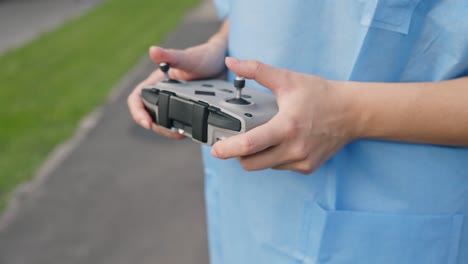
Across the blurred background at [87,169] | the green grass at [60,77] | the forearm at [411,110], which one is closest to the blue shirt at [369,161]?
the forearm at [411,110]

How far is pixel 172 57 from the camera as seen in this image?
41.0 inches

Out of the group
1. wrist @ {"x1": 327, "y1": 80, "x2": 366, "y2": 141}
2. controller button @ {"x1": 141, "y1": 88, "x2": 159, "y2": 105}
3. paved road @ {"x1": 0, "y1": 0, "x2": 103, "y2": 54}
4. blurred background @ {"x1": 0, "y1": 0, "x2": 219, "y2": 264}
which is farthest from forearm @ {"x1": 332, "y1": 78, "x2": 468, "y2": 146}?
paved road @ {"x1": 0, "y1": 0, "x2": 103, "y2": 54}

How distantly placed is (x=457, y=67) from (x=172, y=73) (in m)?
0.62

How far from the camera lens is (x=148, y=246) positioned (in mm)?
2619

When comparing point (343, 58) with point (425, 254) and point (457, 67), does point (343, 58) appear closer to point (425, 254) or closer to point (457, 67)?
point (457, 67)

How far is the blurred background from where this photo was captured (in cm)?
263

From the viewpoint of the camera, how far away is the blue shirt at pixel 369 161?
769 mm

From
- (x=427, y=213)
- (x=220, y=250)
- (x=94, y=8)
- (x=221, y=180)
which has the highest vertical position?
(x=427, y=213)

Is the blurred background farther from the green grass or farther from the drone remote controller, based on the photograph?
the drone remote controller

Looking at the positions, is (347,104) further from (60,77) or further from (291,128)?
(60,77)

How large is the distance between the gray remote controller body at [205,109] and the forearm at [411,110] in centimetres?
15

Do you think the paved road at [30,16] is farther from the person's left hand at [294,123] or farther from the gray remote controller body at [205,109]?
the person's left hand at [294,123]

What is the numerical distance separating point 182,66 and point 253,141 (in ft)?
1.33

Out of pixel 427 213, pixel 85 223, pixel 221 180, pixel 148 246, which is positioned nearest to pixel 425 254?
pixel 427 213
